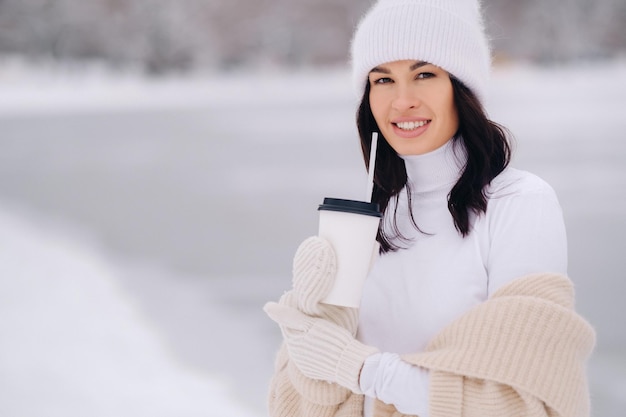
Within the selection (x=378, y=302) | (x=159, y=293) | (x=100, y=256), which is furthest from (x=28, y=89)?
(x=378, y=302)

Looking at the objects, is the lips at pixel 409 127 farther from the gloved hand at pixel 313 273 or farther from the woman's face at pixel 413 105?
the gloved hand at pixel 313 273

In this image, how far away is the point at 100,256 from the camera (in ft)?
10.9

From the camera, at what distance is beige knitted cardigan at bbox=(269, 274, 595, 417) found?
2.58 feet

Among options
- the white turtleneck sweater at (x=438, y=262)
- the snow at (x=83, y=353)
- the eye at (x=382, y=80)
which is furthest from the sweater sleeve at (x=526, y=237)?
the snow at (x=83, y=353)

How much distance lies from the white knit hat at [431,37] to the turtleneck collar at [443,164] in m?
0.08

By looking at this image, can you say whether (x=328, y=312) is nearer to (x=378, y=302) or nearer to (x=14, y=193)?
(x=378, y=302)

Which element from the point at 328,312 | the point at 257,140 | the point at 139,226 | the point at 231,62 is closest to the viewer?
the point at 328,312

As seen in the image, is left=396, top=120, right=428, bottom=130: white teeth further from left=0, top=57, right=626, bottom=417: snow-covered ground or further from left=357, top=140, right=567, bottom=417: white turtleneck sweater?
left=0, top=57, right=626, bottom=417: snow-covered ground

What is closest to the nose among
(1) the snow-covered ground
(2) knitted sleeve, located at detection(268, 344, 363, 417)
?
(1) the snow-covered ground

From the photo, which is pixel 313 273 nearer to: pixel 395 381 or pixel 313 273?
pixel 313 273

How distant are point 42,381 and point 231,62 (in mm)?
4981

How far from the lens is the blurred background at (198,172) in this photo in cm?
222

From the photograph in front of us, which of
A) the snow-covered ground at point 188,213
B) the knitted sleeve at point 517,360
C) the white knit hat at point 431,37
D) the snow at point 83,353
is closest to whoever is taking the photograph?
the knitted sleeve at point 517,360

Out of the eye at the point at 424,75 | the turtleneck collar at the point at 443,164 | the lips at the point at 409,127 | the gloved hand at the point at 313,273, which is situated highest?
the eye at the point at 424,75
